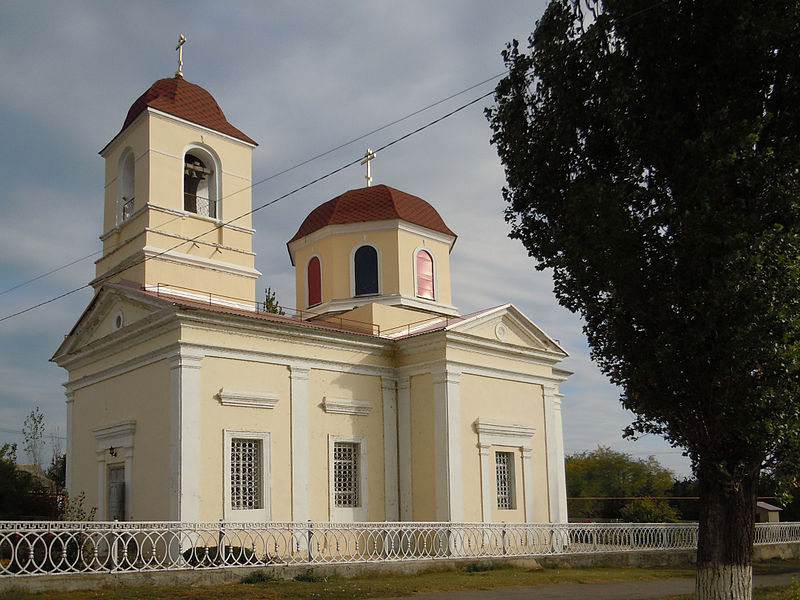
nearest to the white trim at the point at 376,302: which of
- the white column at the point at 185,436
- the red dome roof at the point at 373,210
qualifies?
the red dome roof at the point at 373,210

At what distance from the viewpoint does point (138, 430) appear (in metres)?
18.0

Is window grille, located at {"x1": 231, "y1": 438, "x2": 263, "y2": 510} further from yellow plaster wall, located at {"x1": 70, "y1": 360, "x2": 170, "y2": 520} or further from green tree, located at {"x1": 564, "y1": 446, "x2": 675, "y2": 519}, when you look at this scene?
green tree, located at {"x1": 564, "y1": 446, "x2": 675, "y2": 519}

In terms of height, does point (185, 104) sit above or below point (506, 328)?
above

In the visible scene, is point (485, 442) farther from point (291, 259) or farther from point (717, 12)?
point (717, 12)

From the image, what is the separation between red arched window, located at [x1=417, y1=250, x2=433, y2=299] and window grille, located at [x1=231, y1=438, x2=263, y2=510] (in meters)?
8.41

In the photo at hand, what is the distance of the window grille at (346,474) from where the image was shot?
19453 millimetres

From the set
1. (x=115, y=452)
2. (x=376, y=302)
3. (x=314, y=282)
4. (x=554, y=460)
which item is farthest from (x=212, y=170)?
(x=554, y=460)

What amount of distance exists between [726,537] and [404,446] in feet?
35.7

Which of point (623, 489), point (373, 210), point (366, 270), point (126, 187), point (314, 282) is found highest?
point (126, 187)

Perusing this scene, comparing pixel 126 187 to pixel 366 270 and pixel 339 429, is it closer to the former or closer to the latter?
pixel 366 270

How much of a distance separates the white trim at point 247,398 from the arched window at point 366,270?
21.7ft

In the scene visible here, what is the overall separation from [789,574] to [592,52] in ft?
45.3

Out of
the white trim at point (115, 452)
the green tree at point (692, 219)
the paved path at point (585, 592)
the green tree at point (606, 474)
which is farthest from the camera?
the green tree at point (606, 474)

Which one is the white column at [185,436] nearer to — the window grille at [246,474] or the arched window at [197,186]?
the window grille at [246,474]
